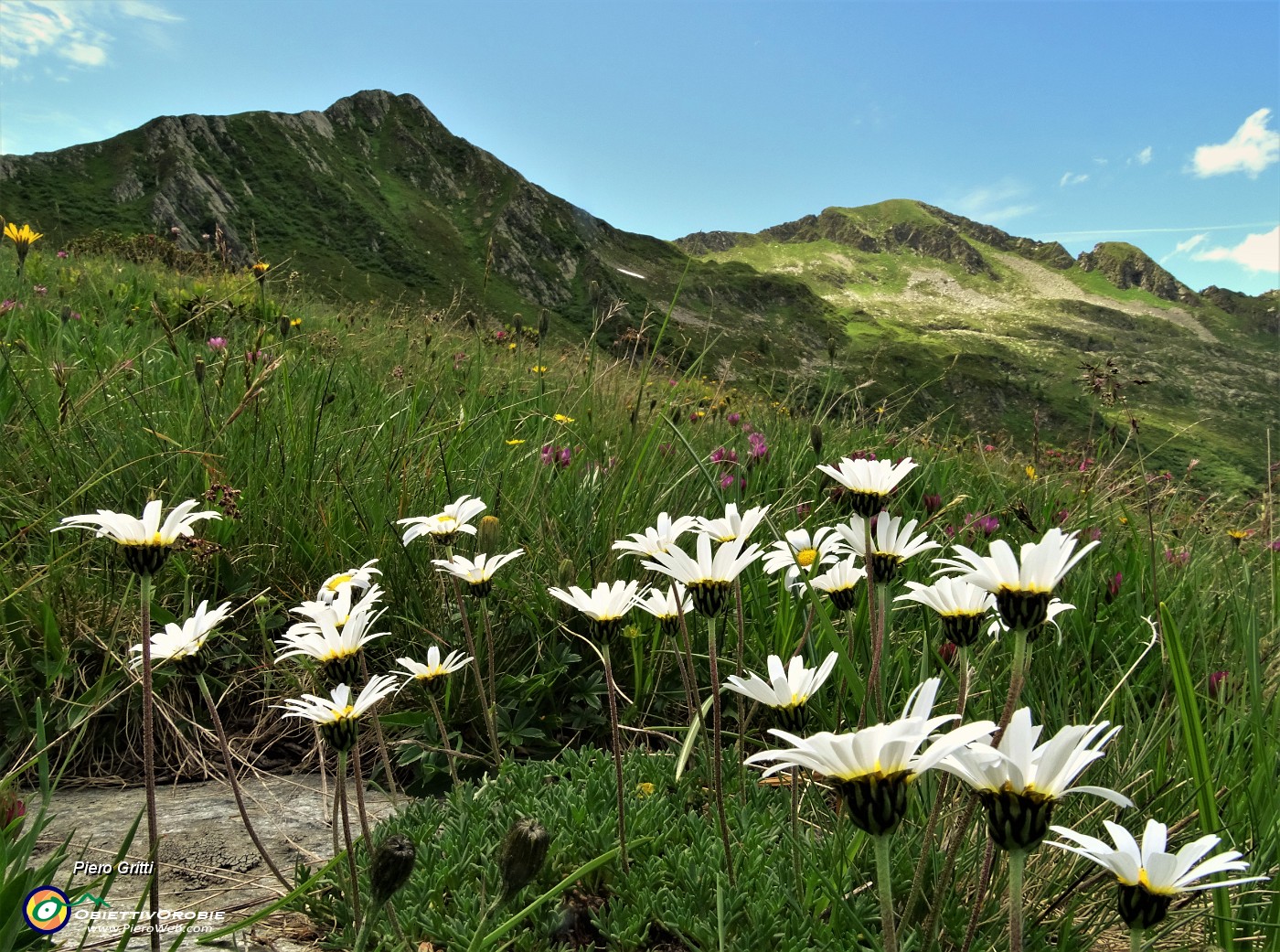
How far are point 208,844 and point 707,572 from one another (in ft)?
4.46

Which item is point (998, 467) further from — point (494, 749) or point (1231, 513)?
point (494, 749)

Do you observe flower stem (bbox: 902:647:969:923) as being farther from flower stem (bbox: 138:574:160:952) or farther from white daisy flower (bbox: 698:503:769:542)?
flower stem (bbox: 138:574:160:952)

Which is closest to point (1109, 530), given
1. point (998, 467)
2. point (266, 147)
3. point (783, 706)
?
point (998, 467)

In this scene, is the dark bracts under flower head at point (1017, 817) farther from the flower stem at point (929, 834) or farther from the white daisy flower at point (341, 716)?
the white daisy flower at point (341, 716)

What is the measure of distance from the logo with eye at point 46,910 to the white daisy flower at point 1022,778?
1387 mm

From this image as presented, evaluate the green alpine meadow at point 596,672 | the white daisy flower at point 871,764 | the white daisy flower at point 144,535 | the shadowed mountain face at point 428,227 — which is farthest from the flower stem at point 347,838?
the shadowed mountain face at point 428,227

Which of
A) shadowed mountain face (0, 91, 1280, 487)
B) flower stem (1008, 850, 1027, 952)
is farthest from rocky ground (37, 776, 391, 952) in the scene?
shadowed mountain face (0, 91, 1280, 487)

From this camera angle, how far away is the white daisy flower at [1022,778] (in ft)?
2.60

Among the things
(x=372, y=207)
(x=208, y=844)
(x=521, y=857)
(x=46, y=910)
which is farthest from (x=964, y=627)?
(x=372, y=207)

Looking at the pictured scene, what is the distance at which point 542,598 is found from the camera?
7.97 feet

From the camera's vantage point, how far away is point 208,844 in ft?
5.62

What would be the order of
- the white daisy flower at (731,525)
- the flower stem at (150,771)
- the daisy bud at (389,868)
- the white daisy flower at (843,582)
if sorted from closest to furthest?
1. the daisy bud at (389,868)
2. the flower stem at (150,771)
3. the white daisy flower at (731,525)
4. the white daisy flower at (843,582)

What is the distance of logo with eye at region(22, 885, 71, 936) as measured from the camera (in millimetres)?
1154

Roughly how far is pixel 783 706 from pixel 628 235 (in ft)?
433
